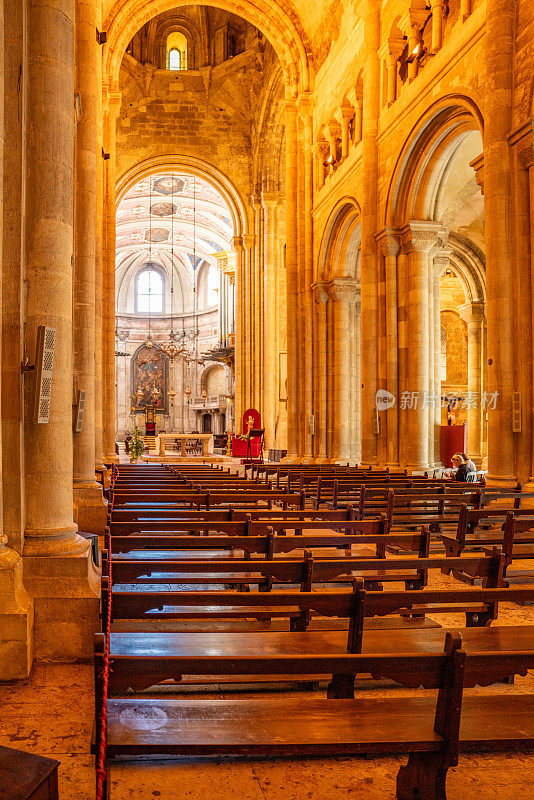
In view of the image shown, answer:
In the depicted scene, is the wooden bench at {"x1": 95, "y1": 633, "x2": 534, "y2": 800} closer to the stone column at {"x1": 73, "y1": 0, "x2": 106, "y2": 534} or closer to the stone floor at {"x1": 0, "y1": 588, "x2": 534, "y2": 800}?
the stone floor at {"x1": 0, "y1": 588, "x2": 534, "y2": 800}

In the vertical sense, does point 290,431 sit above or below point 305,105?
below

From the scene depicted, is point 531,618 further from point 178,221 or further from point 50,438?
point 178,221

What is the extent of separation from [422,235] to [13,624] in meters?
13.5

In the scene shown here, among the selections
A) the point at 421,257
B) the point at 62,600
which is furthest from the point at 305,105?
the point at 62,600

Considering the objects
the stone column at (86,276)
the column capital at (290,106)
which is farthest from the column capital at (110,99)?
the stone column at (86,276)

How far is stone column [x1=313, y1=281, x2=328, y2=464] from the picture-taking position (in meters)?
21.4

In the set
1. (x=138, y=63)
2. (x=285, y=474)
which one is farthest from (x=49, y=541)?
(x=138, y=63)

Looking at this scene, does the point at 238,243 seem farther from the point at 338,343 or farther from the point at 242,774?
the point at 242,774

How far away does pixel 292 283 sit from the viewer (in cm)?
2277

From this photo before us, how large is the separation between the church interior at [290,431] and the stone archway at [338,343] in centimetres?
9

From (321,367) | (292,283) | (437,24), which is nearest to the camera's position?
(437,24)

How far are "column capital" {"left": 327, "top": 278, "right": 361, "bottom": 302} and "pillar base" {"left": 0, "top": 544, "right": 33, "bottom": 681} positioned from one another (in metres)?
17.8

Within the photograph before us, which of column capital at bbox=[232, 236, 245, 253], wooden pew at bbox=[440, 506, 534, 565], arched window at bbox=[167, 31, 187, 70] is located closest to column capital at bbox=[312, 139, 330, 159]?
column capital at bbox=[232, 236, 245, 253]

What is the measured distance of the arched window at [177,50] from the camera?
98.1 ft
